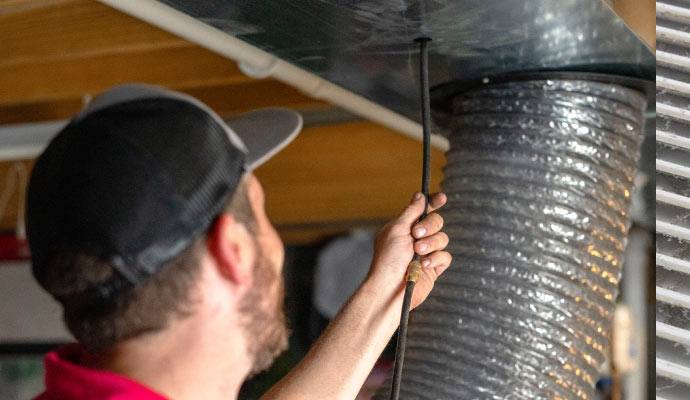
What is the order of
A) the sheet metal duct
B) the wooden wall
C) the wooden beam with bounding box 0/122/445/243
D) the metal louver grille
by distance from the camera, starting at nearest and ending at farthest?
1. the metal louver grille
2. the sheet metal duct
3. the wooden wall
4. the wooden beam with bounding box 0/122/445/243

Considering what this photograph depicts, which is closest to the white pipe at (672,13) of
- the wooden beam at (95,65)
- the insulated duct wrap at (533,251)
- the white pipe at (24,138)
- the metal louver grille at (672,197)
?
the metal louver grille at (672,197)

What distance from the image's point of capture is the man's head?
924 mm

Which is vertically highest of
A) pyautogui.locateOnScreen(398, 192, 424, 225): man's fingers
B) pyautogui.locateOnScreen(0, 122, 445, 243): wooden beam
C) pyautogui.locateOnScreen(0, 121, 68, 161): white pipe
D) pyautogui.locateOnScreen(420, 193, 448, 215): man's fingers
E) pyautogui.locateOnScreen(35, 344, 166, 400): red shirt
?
pyautogui.locateOnScreen(0, 122, 445, 243): wooden beam

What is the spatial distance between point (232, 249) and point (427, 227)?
322 millimetres

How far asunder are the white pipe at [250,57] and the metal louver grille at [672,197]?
0.65 meters

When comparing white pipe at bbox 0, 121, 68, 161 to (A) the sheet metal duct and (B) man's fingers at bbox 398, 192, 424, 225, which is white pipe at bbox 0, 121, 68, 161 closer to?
(A) the sheet metal duct

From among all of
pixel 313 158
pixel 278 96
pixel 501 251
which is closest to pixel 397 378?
pixel 501 251

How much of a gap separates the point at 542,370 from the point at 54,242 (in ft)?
2.34

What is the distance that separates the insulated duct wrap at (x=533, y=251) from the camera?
1.26 metres

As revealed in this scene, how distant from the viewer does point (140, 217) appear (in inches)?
36.3

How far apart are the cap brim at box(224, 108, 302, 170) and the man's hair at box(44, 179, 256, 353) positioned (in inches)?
6.7

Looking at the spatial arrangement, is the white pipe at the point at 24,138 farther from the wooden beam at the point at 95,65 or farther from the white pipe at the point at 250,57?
the white pipe at the point at 250,57

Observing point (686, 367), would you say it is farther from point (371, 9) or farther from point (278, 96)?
point (278, 96)

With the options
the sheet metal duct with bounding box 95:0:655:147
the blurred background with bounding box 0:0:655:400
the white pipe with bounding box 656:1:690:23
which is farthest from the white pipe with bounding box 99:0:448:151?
the white pipe with bounding box 656:1:690:23
